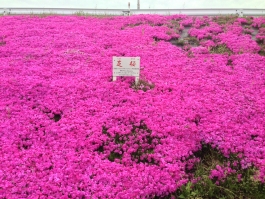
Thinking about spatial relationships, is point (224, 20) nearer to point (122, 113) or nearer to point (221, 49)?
point (221, 49)

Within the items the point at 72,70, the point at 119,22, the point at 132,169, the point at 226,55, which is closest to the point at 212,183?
the point at 132,169

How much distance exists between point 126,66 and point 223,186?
16.6 ft

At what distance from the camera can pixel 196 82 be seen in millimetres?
10258

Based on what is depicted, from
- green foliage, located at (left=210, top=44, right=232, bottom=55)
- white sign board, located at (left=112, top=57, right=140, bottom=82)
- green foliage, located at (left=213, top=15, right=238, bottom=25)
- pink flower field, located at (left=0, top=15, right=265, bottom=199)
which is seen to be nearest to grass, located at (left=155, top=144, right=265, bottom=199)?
pink flower field, located at (left=0, top=15, right=265, bottom=199)

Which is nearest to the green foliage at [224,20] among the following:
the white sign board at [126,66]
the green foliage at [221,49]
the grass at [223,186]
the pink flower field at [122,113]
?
the pink flower field at [122,113]

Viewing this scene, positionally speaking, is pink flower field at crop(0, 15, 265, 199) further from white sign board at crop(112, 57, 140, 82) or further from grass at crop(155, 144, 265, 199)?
white sign board at crop(112, 57, 140, 82)

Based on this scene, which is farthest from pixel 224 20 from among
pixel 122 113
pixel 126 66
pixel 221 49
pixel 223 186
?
pixel 223 186

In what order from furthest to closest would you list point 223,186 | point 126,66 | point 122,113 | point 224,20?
point 224,20 < point 126,66 < point 122,113 < point 223,186

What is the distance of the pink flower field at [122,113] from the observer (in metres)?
6.24

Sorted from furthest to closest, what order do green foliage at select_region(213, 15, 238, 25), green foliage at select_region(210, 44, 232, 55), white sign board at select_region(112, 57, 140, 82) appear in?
green foliage at select_region(213, 15, 238, 25), green foliage at select_region(210, 44, 232, 55), white sign board at select_region(112, 57, 140, 82)

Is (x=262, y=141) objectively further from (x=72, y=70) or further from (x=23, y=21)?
(x=23, y=21)

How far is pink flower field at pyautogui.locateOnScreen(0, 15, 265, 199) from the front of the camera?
20.5 feet

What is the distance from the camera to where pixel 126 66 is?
9625mm

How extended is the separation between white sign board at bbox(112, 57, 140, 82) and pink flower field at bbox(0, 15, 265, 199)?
43cm
